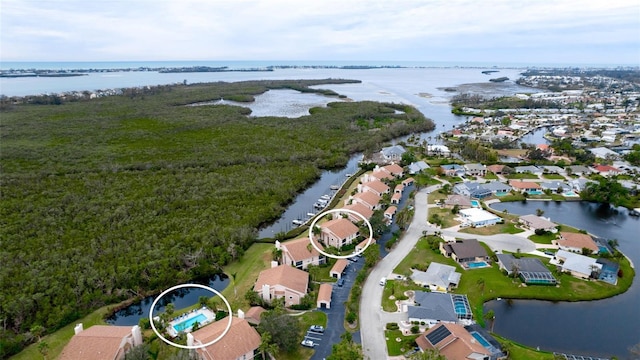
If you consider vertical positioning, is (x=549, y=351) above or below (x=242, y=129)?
below

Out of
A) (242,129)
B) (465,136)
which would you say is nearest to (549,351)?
(465,136)

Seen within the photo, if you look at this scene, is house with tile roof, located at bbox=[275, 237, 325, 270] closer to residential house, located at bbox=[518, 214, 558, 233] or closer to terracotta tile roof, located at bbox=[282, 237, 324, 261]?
terracotta tile roof, located at bbox=[282, 237, 324, 261]

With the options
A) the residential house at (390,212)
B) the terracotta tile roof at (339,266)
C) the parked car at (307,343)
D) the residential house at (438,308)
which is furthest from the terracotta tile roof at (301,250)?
the residential house at (390,212)

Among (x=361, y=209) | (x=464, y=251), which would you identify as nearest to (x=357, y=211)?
(x=361, y=209)

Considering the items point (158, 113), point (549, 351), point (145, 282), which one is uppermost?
point (158, 113)

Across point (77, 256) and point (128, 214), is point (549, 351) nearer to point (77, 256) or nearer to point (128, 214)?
point (77, 256)

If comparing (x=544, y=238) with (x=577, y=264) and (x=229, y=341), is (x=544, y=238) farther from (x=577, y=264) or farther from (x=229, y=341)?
(x=229, y=341)

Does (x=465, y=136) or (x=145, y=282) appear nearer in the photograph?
(x=145, y=282)
